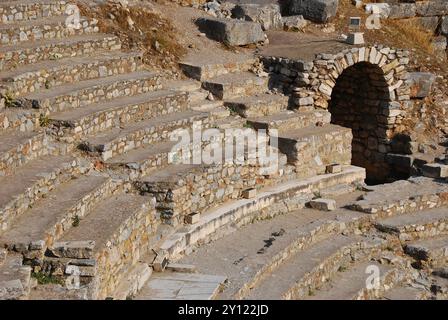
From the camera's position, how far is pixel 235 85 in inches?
637

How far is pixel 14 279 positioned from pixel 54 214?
5.11ft

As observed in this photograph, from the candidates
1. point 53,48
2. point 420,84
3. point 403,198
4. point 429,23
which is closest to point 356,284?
point 403,198

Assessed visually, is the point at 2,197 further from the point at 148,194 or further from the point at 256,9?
the point at 256,9

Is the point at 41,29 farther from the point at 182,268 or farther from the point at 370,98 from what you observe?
the point at 370,98

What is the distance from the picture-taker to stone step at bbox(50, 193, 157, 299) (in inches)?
392

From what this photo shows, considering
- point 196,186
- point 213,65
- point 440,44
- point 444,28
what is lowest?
point 196,186

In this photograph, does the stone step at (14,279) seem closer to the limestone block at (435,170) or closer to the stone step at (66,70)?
the stone step at (66,70)

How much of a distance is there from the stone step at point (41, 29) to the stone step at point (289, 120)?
3.25m

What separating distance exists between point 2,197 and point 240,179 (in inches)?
178

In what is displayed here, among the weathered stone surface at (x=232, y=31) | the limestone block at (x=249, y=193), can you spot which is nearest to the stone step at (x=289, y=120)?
the limestone block at (x=249, y=193)

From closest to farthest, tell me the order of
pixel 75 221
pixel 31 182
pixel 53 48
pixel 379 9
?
pixel 75 221
pixel 31 182
pixel 53 48
pixel 379 9

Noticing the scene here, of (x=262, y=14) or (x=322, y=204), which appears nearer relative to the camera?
(x=322, y=204)

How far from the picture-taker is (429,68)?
65.2 feet

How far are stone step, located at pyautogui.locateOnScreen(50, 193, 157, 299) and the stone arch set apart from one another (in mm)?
6149
